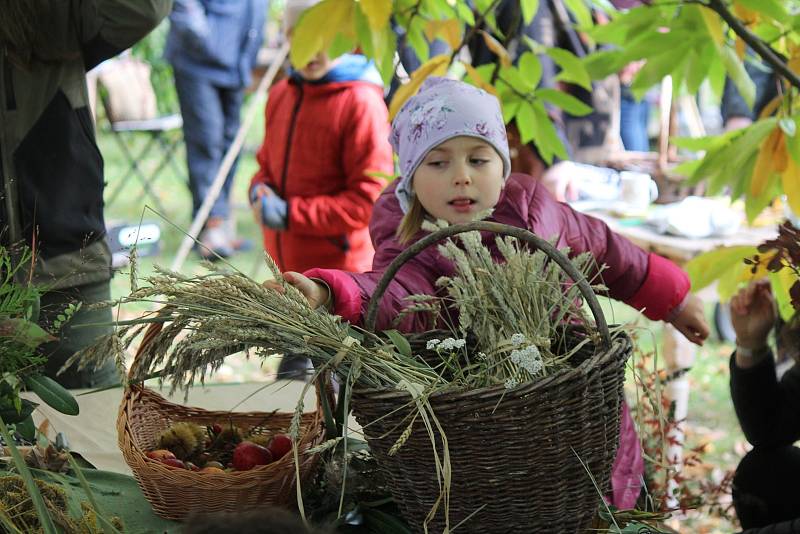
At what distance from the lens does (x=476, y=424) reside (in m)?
1.10

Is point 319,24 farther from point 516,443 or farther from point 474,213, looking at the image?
point 516,443

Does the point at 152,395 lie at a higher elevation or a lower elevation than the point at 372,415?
lower

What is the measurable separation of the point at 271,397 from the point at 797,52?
4.02ft

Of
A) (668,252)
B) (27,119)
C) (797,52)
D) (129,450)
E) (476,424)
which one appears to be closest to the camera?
(476,424)

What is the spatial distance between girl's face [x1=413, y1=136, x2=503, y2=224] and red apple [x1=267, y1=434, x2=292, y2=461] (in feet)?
1.60

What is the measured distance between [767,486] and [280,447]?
1068 mm

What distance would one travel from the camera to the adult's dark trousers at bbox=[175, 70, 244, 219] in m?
5.88

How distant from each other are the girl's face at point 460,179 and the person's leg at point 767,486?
80 centimetres

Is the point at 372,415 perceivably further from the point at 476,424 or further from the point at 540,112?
the point at 540,112

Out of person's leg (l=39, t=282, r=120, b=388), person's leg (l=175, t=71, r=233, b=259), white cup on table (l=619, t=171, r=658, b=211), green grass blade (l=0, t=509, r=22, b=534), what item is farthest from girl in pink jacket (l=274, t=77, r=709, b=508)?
person's leg (l=175, t=71, r=233, b=259)

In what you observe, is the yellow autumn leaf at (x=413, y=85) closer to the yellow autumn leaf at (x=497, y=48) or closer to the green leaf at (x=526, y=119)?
the yellow autumn leaf at (x=497, y=48)

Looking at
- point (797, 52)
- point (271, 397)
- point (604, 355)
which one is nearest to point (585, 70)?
point (797, 52)

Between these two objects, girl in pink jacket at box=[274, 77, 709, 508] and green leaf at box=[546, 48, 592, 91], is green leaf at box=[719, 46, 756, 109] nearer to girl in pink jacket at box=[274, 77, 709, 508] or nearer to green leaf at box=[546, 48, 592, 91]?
green leaf at box=[546, 48, 592, 91]

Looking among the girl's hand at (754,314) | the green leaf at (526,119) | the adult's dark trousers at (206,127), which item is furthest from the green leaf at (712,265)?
the adult's dark trousers at (206,127)
